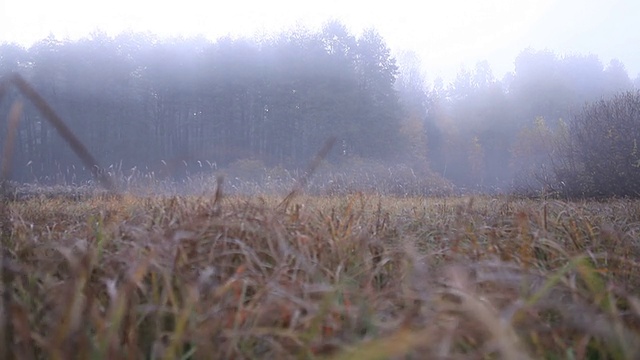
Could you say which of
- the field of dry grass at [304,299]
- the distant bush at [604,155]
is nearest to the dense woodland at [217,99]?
the distant bush at [604,155]

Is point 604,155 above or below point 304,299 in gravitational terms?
above

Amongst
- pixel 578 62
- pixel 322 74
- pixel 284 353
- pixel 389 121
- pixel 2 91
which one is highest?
pixel 578 62

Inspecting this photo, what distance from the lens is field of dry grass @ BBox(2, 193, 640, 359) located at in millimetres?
1366

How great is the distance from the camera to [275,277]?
195 centimetres

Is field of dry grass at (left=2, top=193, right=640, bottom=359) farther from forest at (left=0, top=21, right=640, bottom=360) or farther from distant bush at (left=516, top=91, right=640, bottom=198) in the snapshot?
distant bush at (left=516, top=91, right=640, bottom=198)

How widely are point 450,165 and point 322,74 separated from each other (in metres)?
15.4

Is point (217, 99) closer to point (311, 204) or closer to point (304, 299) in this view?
point (311, 204)

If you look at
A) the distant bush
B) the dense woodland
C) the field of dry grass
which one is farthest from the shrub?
the dense woodland

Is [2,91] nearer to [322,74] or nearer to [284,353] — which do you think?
[284,353]

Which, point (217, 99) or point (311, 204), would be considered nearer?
point (311, 204)

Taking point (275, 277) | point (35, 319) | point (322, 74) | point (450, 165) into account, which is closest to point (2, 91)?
point (35, 319)

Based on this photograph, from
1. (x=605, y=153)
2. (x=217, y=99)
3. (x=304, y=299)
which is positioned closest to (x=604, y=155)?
(x=605, y=153)

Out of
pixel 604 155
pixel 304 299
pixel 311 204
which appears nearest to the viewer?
pixel 304 299

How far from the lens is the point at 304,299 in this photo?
1.84 m
